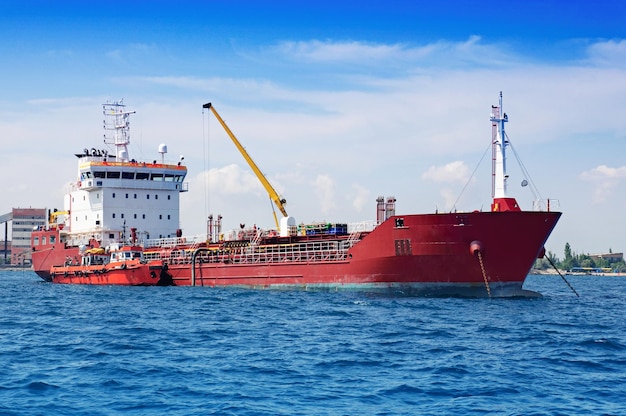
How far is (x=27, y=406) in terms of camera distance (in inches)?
611

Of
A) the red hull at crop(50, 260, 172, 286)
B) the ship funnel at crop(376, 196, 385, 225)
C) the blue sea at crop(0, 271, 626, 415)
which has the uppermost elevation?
the ship funnel at crop(376, 196, 385, 225)

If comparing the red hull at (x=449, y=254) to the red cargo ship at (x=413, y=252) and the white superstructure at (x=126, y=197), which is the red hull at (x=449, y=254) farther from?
the white superstructure at (x=126, y=197)

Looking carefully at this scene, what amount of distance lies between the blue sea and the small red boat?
16.8m

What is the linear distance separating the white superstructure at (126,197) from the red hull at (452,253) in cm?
2321

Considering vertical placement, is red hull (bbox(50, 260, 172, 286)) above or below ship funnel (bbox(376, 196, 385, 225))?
below

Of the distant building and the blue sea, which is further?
the distant building

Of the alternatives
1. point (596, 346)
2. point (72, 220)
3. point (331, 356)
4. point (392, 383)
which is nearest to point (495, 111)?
point (596, 346)

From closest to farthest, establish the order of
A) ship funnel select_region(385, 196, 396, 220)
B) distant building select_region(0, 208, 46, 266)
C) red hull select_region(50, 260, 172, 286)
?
ship funnel select_region(385, 196, 396, 220), red hull select_region(50, 260, 172, 286), distant building select_region(0, 208, 46, 266)

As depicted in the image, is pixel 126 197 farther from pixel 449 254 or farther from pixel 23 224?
pixel 23 224

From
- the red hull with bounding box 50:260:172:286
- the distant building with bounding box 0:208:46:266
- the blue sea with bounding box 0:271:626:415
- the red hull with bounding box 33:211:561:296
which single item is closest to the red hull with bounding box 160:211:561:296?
the red hull with bounding box 33:211:561:296

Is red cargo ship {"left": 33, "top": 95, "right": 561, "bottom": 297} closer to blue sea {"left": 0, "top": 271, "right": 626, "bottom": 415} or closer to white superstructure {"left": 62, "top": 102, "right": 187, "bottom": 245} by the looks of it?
blue sea {"left": 0, "top": 271, "right": 626, "bottom": 415}

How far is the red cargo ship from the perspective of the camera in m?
35.9

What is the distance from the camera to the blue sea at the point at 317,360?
51.9 feet

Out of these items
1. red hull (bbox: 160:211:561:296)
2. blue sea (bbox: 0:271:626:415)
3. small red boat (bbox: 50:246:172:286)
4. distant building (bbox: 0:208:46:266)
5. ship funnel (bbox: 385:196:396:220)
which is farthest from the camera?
distant building (bbox: 0:208:46:266)
